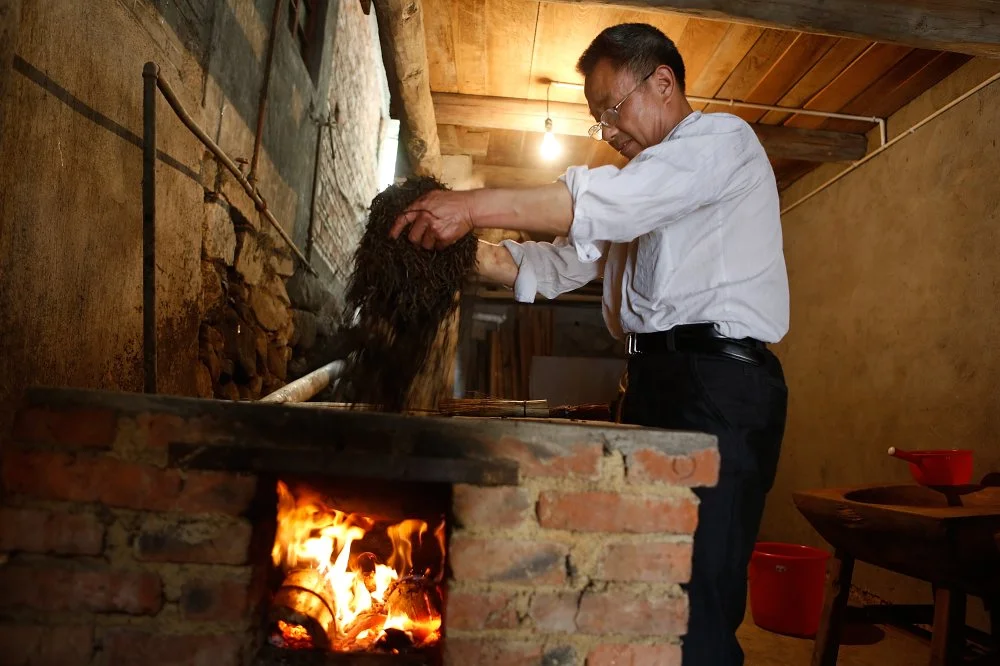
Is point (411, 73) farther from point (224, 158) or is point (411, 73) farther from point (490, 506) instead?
point (490, 506)

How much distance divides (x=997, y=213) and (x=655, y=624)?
331 centimetres

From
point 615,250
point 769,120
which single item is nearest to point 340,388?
point 615,250

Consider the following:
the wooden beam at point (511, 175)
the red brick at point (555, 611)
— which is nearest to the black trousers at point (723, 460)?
the red brick at point (555, 611)

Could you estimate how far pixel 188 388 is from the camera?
256 centimetres

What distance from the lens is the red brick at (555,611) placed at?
134 centimetres

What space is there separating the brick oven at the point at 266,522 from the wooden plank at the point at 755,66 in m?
3.16

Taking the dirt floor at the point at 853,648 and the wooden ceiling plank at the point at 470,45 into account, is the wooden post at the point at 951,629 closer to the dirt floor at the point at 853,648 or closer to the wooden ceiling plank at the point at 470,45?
the dirt floor at the point at 853,648

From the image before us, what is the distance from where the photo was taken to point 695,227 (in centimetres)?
167

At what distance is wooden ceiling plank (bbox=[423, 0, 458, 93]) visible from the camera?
358cm

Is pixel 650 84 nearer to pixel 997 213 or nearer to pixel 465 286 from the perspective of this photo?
pixel 465 286

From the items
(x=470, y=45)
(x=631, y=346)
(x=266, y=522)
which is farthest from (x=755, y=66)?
(x=266, y=522)

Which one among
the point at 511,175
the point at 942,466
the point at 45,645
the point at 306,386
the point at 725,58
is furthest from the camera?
the point at 511,175

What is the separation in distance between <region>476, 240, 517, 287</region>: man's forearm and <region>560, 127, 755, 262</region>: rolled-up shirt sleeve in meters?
0.61

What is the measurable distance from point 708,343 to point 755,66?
301 cm
